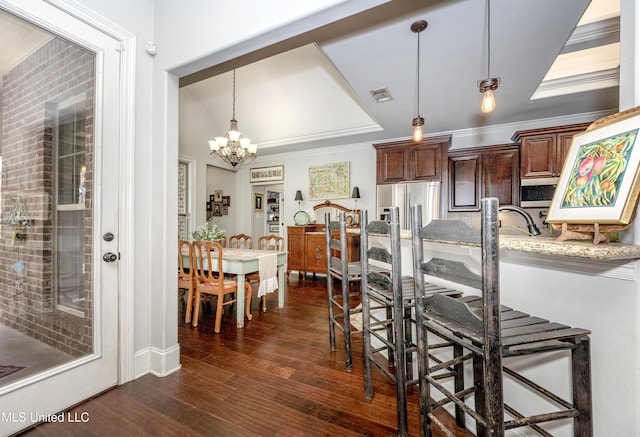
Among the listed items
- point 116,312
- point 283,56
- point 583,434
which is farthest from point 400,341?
point 283,56

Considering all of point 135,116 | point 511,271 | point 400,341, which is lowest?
A: point 400,341

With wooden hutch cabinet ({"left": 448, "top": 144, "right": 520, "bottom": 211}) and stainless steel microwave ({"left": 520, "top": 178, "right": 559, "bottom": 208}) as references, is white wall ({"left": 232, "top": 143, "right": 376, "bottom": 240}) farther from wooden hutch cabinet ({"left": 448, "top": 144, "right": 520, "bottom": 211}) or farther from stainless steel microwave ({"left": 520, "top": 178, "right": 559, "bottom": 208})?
stainless steel microwave ({"left": 520, "top": 178, "right": 559, "bottom": 208})

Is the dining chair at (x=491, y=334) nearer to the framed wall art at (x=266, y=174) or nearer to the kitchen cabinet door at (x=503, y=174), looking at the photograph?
the kitchen cabinet door at (x=503, y=174)

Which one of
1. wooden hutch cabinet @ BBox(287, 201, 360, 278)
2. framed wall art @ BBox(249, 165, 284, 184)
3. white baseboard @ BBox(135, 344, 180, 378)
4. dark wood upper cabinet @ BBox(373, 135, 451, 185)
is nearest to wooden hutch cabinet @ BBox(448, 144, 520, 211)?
dark wood upper cabinet @ BBox(373, 135, 451, 185)

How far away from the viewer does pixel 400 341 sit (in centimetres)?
138

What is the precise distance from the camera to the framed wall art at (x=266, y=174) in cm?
597

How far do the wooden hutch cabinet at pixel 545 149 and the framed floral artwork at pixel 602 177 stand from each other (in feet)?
10.2

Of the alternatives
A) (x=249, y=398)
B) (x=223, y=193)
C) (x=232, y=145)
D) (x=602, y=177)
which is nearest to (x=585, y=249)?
(x=602, y=177)

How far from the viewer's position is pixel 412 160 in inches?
169

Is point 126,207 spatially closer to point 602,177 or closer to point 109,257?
point 109,257

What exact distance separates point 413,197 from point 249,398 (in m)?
3.55

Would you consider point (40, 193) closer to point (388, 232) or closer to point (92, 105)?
→ point (92, 105)

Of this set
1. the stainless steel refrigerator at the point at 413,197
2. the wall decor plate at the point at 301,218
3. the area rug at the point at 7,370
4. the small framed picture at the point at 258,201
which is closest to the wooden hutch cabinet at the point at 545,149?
the stainless steel refrigerator at the point at 413,197

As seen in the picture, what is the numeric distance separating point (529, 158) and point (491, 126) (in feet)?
2.68
